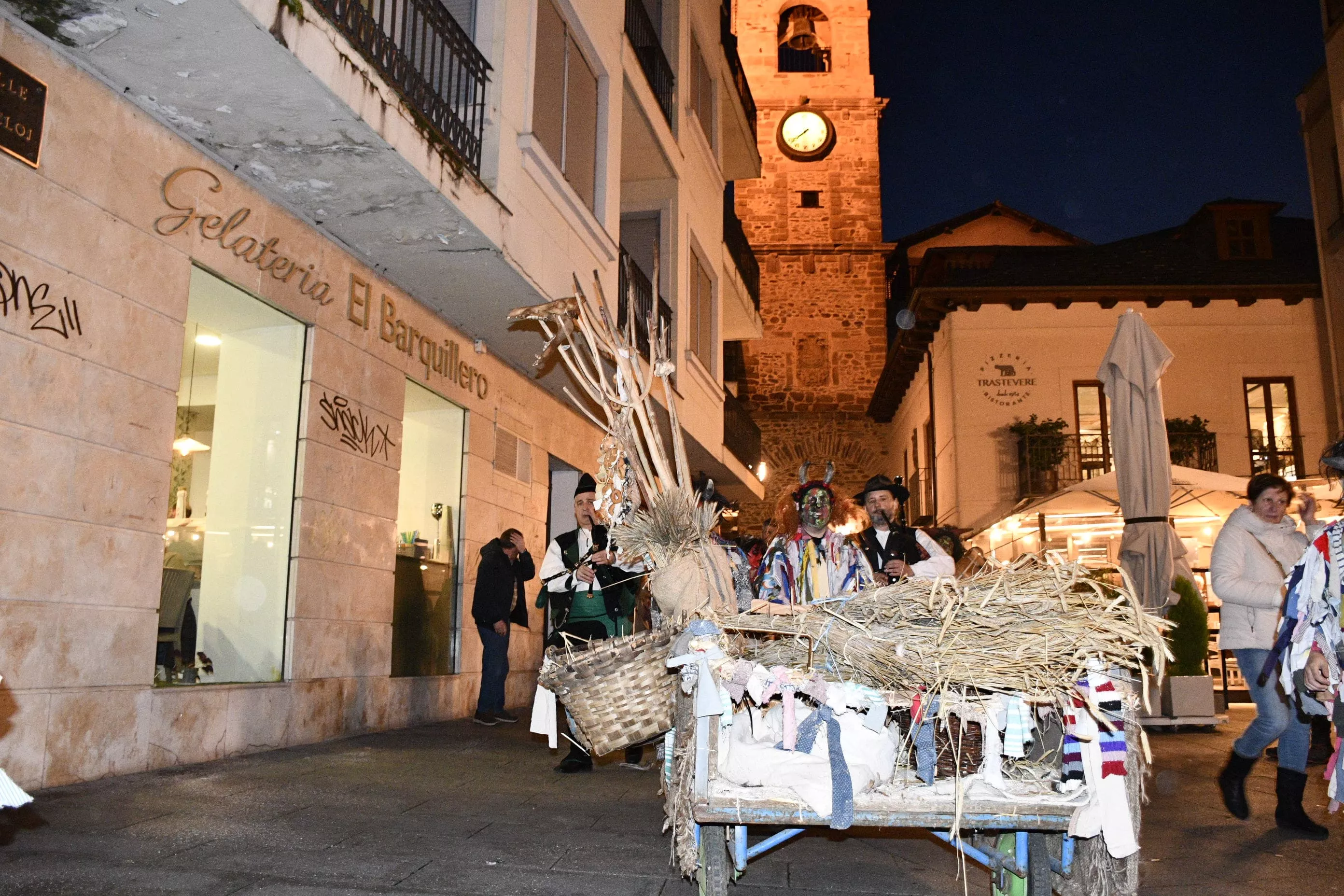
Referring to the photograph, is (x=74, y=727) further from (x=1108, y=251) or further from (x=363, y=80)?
(x=1108, y=251)

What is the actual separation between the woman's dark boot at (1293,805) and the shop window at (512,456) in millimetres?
7974

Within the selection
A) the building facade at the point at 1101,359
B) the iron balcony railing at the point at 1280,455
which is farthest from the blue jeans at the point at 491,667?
the iron balcony railing at the point at 1280,455

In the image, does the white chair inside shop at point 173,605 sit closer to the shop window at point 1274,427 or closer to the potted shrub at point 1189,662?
the potted shrub at point 1189,662

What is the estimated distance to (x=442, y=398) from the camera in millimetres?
10500


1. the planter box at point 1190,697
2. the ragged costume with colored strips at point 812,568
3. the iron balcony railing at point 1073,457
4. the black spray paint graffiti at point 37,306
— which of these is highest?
the iron balcony railing at point 1073,457

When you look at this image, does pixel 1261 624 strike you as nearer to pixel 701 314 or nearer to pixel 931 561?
pixel 931 561

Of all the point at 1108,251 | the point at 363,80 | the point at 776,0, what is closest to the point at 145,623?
the point at 363,80

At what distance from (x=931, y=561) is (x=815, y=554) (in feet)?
2.10

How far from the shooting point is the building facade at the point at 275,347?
5.62 metres

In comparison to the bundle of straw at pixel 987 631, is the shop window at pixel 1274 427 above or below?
above

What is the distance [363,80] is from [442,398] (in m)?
4.14

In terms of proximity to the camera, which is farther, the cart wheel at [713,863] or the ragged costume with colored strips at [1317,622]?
the ragged costume with colored strips at [1317,622]

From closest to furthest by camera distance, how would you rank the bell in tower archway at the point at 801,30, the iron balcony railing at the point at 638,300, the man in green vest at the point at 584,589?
the man in green vest at the point at 584,589 < the iron balcony railing at the point at 638,300 < the bell in tower archway at the point at 801,30

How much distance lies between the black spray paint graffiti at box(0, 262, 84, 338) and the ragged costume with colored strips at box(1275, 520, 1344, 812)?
610cm
